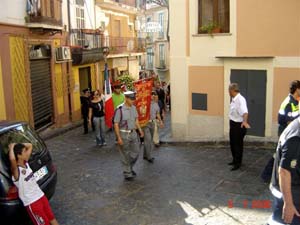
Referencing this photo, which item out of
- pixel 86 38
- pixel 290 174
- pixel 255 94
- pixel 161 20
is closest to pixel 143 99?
pixel 255 94

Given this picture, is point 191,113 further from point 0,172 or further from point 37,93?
point 0,172

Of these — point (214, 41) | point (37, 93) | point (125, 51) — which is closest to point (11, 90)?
point (37, 93)

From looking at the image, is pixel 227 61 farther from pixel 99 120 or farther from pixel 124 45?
pixel 124 45

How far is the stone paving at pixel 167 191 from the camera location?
6.11 metres

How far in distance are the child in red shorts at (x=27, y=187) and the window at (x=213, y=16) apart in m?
7.69

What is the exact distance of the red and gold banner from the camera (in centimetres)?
974

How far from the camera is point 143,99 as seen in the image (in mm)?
10172

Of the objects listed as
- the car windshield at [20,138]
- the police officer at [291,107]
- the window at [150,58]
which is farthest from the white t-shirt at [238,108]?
the window at [150,58]

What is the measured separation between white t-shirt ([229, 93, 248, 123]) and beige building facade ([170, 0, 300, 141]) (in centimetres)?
291

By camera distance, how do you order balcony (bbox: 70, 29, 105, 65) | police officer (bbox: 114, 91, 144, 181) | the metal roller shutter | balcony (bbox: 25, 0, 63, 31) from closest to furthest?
1. police officer (bbox: 114, 91, 144, 181)
2. balcony (bbox: 25, 0, 63, 31)
3. the metal roller shutter
4. balcony (bbox: 70, 29, 105, 65)

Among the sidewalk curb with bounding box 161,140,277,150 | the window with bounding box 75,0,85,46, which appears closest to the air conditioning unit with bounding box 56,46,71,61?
the window with bounding box 75,0,85,46

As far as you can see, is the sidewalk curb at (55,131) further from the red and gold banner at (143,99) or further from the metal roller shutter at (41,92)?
the red and gold banner at (143,99)

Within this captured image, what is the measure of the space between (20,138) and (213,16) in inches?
298
